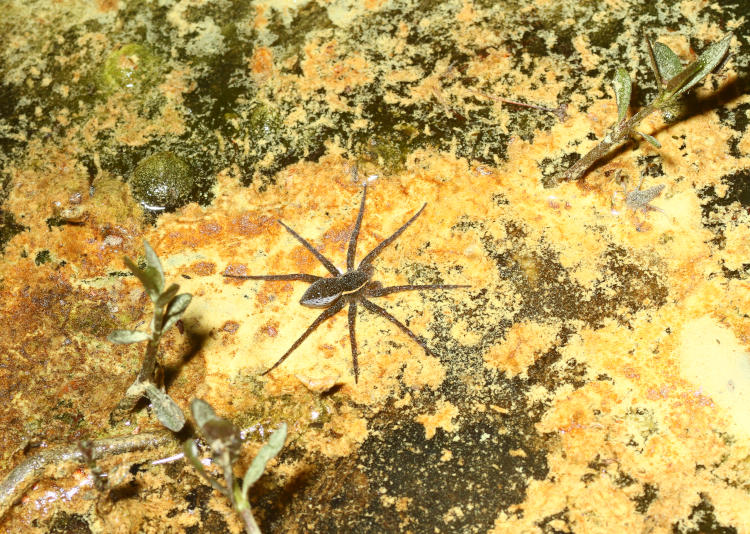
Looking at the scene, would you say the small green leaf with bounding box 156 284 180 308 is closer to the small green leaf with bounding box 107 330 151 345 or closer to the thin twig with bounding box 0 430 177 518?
the small green leaf with bounding box 107 330 151 345

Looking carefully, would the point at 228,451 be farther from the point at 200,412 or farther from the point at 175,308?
the point at 175,308

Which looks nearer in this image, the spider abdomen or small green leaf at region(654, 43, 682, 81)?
small green leaf at region(654, 43, 682, 81)

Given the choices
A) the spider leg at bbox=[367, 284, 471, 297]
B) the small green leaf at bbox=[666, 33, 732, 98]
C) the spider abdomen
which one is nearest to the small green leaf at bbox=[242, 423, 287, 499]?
the spider abdomen

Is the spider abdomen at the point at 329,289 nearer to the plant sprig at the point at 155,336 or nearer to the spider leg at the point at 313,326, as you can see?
the spider leg at the point at 313,326

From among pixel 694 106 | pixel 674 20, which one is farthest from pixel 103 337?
pixel 674 20

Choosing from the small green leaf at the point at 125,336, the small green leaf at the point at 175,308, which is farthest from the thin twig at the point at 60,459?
the small green leaf at the point at 175,308

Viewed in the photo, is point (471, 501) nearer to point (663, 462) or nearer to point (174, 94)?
point (663, 462)
